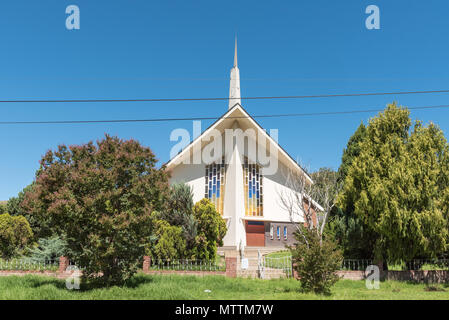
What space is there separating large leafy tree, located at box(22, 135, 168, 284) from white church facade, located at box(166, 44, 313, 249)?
36.8 feet

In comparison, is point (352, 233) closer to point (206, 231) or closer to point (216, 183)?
point (206, 231)

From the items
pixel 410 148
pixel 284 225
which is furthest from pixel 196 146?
pixel 410 148

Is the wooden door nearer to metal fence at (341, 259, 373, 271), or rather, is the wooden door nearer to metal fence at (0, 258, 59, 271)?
metal fence at (341, 259, 373, 271)

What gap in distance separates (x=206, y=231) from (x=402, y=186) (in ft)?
29.7

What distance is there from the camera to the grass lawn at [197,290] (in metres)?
9.88

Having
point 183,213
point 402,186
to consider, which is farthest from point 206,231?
point 402,186

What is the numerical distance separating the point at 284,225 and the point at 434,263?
483 inches

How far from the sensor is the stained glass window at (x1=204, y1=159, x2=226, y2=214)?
922 inches

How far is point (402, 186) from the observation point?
44.7 feet

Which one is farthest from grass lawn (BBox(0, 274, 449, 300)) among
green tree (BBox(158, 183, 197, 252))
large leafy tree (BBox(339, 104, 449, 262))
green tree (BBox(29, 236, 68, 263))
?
green tree (BBox(158, 183, 197, 252))

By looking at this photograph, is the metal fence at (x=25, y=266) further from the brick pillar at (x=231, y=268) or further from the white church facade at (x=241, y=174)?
the white church facade at (x=241, y=174)

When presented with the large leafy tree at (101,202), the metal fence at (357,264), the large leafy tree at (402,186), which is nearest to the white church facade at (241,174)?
the metal fence at (357,264)

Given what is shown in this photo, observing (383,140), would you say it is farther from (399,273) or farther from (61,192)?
(61,192)

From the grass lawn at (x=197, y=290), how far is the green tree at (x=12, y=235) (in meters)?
6.96
